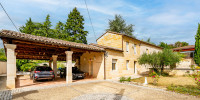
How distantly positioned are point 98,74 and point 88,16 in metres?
6.54

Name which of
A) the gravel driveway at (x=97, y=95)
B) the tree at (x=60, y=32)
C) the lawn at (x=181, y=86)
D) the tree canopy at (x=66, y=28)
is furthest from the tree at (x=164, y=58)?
the tree at (x=60, y=32)

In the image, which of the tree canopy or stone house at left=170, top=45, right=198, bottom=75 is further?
the tree canopy

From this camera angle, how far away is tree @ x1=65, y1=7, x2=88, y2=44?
30.1 m

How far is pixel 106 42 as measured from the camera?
16875mm

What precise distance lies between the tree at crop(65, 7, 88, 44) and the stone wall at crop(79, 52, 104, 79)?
15473 millimetres

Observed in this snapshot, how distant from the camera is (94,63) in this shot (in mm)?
12977

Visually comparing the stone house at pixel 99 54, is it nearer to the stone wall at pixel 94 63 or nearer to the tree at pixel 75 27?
the stone wall at pixel 94 63

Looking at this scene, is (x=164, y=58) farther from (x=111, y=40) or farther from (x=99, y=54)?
(x=99, y=54)

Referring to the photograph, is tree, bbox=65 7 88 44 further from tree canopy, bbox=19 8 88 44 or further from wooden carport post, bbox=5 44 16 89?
wooden carport post, bbox=5 44 16 89

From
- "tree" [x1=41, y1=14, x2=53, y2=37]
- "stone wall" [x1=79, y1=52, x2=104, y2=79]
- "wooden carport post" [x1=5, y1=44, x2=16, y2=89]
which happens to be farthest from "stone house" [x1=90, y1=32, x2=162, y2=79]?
"tree" [x1=41, y1=14, x2=53, y2=37]

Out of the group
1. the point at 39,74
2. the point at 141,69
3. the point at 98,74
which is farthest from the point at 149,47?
the point at 39,74

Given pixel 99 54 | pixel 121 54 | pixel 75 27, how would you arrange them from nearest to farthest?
pixel 99 54
pixel 121 54
pixel 75 27

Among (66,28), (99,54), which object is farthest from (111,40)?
(66,28)

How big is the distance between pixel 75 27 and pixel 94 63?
20038mm
